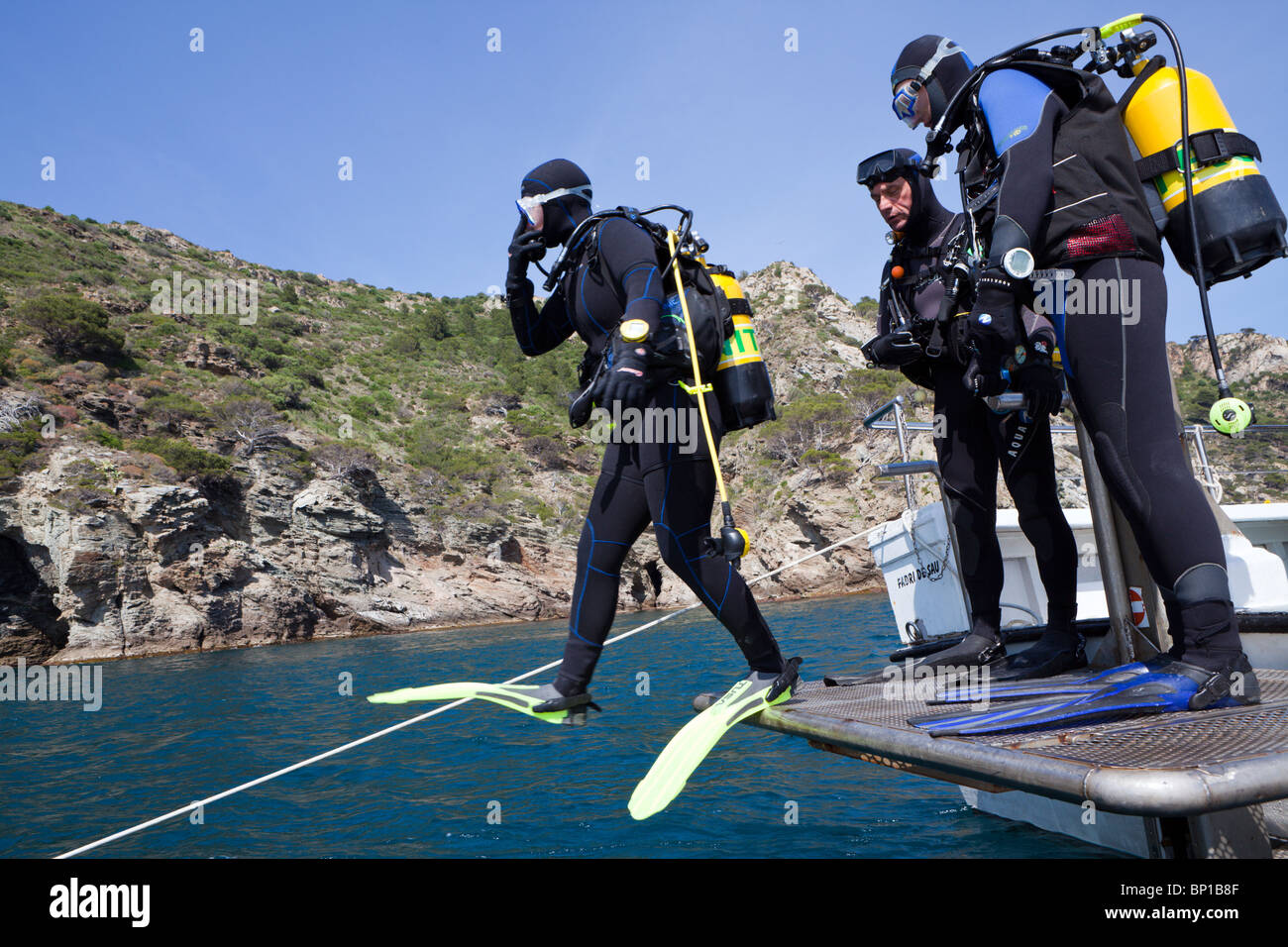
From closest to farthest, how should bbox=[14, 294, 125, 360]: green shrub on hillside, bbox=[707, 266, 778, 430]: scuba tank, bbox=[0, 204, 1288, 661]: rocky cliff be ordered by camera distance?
bbox=[707, 266, 778, 430]: scuba tank < bbox=[0, 204, 1288, 661]: rocky cliff < bbox=[14, 294, 125, 360]: green shrub on hillside

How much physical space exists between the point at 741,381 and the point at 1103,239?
1.37 metres

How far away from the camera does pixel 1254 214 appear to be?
1.86 m

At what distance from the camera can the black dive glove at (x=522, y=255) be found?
3242 millimetres

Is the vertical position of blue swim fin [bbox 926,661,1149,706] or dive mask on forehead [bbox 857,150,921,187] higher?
dive mask on forehead [bbox 857,150,921,187]

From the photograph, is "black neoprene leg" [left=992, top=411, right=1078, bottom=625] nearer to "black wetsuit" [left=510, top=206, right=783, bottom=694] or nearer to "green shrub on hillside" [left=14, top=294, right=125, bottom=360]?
"black wetsuit" [left=510, top=206, right=783, bottom=694]

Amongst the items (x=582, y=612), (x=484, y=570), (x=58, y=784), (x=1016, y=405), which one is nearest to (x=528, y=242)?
(x=582, y=612)

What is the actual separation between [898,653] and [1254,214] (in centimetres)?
245

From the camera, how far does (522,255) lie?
10.6 feet

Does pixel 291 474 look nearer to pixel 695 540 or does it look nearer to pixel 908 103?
pixel 695 540

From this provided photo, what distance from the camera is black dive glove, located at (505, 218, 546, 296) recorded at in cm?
324

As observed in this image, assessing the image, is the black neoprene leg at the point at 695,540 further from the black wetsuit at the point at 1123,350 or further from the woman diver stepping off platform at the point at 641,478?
the black wetsuit at the point at 1123,350

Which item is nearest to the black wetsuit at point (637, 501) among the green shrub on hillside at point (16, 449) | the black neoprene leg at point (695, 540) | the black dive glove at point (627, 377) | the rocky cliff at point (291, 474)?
the black neoprene leg at point (695, 540)

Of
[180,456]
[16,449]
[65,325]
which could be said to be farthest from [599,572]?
[65,325]

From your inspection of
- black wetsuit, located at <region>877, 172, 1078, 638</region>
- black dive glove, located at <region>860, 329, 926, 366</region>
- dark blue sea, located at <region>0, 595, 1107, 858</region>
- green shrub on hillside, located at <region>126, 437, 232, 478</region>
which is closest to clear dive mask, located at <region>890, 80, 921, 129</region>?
black wetsuit, located at <region>877, 172, 1078, 638</region>
